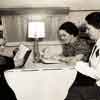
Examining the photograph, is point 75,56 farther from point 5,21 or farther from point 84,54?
point 5,21

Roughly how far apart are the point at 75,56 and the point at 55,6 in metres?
0.82

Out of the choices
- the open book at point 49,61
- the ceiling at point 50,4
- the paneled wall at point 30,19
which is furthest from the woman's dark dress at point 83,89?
the ceiling at point 50,4

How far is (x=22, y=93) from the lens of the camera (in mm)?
2264

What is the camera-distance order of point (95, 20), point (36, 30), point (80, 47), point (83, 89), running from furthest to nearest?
point (36, 30) < point (80, 47) < point (95, 20) < point (83, 89)

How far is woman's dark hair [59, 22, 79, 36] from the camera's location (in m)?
3.17

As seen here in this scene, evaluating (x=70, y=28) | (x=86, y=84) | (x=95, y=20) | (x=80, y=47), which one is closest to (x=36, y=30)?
(x=70, y=28)

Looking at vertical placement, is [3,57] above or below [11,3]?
below

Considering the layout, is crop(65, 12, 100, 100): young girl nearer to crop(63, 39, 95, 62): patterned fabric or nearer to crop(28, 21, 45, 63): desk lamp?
crop(63, 39, 95, 62): patterned fabric

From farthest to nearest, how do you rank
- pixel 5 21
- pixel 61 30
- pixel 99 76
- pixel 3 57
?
pixel 5 21, pixel 61 30, pixel 3 57, pixel 99 76

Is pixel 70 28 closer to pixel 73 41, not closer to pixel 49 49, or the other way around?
pixel 73 41

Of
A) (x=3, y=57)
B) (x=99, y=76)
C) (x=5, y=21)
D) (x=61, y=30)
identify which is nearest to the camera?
(x=99, y=76)

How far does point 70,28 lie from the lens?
3.18 meters

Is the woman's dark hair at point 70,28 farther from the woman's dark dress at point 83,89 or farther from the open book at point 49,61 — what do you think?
the woman's dark dress at point 83,89

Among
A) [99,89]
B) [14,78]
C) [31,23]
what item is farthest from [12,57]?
[99,89]
